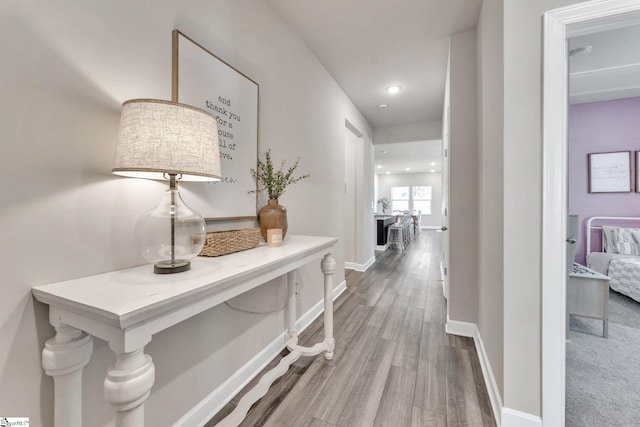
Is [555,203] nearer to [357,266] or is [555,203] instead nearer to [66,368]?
[66,368]

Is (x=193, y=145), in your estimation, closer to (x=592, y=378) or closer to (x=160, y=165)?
(x=160, y=165)

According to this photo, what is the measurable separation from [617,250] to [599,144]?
1468 mm

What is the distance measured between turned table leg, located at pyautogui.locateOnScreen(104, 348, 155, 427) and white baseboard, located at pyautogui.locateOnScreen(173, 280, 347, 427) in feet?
2.39

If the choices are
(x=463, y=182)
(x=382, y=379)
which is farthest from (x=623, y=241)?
(x=382, y=379)

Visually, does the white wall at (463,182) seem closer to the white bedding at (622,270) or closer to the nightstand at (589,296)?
the nightstand at (589,296)

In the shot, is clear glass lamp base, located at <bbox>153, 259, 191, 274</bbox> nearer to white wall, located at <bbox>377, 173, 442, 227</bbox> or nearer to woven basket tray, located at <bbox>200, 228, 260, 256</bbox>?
woven basket tray, located at <bbox>200, 228, 260, 256</bbox>

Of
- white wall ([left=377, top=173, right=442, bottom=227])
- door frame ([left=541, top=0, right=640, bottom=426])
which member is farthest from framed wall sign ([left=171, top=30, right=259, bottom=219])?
white wall ([left=377, top=173, right=442, bottom=227])

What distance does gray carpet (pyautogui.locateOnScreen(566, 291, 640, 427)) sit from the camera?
137cm

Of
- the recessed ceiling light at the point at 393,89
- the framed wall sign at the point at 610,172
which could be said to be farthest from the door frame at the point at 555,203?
the framed wall sign at the point at 610,172

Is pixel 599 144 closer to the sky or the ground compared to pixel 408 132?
closer to the ground

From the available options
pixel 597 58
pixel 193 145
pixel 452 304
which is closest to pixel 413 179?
pixel 597 58

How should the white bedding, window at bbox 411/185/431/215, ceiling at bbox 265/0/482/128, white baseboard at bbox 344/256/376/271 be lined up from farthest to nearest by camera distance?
window at bbox 411/185/431/215 < white baseboard at bbox 344/256/376/271 < the white bedding < ceiling at bbox 265/0/482/128

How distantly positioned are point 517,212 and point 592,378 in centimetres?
137

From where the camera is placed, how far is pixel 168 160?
0.83m
